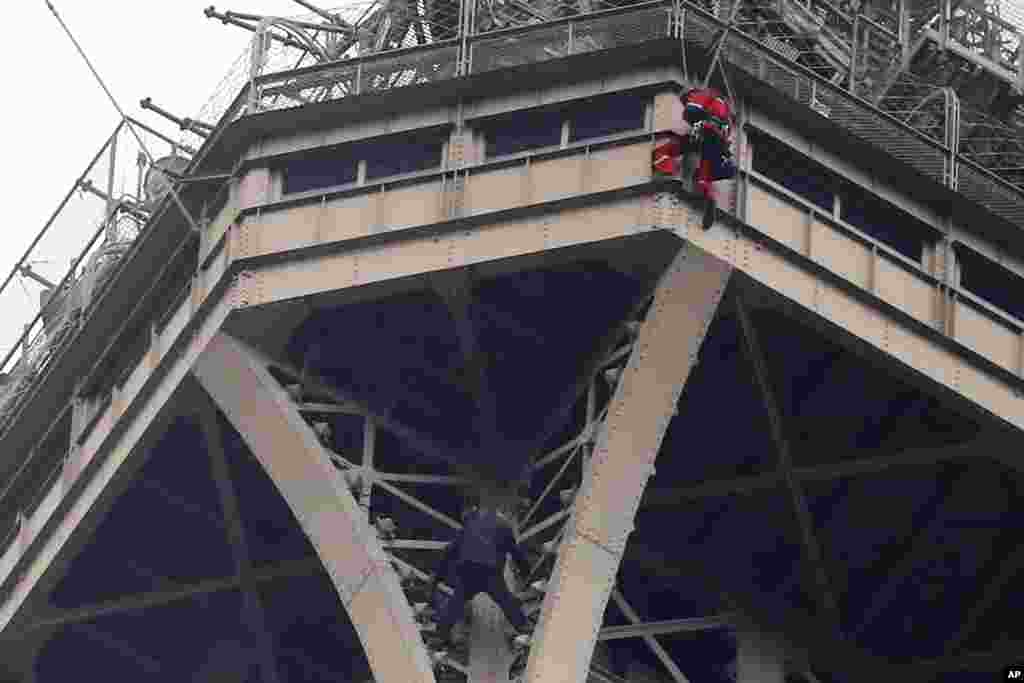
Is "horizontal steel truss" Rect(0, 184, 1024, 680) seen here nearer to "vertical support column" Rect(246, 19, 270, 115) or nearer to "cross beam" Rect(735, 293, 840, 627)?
"cross beam" Rect(735, 293, 840, 627)

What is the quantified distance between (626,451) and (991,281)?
7.87m

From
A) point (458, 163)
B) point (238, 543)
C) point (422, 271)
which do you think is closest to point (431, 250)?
point (422, 271)

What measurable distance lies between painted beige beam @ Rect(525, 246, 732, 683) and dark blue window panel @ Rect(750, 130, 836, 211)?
9.71 ft

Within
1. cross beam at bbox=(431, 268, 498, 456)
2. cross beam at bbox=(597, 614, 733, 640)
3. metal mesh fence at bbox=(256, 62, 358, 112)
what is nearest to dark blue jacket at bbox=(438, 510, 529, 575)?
cross beam at bbox=(431, 268, 498, 456)

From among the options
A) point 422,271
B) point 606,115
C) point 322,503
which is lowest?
point 322,503

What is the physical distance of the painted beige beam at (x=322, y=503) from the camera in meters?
57.6

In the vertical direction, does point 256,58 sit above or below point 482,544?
above

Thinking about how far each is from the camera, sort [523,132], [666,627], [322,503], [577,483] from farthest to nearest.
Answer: [666,627] < [523,132] < [577,483] < [322,503]

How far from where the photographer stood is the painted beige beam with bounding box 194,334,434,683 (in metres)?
57.6

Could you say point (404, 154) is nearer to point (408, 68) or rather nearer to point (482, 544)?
point (408, 68)

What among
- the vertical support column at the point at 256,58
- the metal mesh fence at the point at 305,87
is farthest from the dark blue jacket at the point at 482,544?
the vertical support column at the point at 256,58

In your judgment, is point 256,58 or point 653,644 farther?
point 256,58

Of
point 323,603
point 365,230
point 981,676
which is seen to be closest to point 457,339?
point 365,230

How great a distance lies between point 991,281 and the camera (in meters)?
62.8
